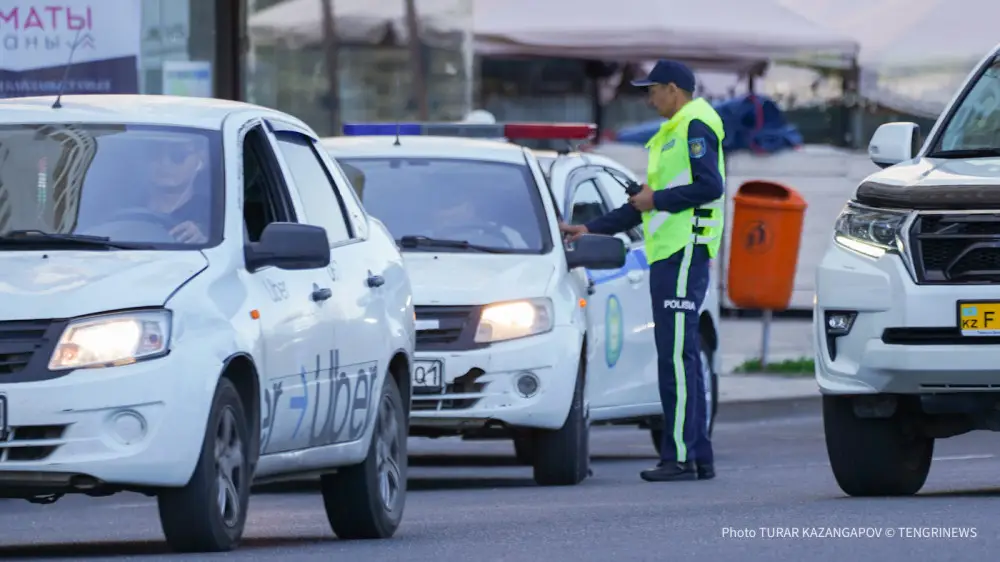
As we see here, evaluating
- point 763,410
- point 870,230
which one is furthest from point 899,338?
point 763,410

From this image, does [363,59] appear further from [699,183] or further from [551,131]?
[699,183]

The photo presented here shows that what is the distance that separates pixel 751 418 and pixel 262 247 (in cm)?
940

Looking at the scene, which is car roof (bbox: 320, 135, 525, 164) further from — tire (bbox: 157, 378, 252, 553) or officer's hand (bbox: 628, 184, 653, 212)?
tire (bbox: 157, 378, 252, 553)

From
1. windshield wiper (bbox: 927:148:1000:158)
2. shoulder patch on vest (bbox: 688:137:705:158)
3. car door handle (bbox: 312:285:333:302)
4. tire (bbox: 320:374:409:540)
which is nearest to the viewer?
car door handle (bbox: 312:285:333:302)

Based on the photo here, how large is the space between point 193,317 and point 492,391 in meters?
4.34

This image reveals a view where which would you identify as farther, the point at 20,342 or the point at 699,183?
the point at 699,183

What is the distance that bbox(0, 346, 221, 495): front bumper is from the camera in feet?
24.9

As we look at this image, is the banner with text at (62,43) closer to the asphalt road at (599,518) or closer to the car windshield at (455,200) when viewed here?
the asphalt road at (599,518)

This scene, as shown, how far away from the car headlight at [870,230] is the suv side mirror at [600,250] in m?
2.06

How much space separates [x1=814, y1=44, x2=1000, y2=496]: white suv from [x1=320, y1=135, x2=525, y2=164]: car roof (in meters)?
2.92

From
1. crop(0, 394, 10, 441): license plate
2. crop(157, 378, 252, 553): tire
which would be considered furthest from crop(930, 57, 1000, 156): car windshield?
crop(0, 394, 10, 441): license plate

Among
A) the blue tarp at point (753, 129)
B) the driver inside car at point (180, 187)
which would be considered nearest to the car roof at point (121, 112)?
the driver inside car at point (180, 187)

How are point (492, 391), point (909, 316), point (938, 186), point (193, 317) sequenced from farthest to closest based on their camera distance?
point (492, 391) → point (938, 186) → point (909, 316) → point (193, 317)

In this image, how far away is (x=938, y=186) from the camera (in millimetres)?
9914
